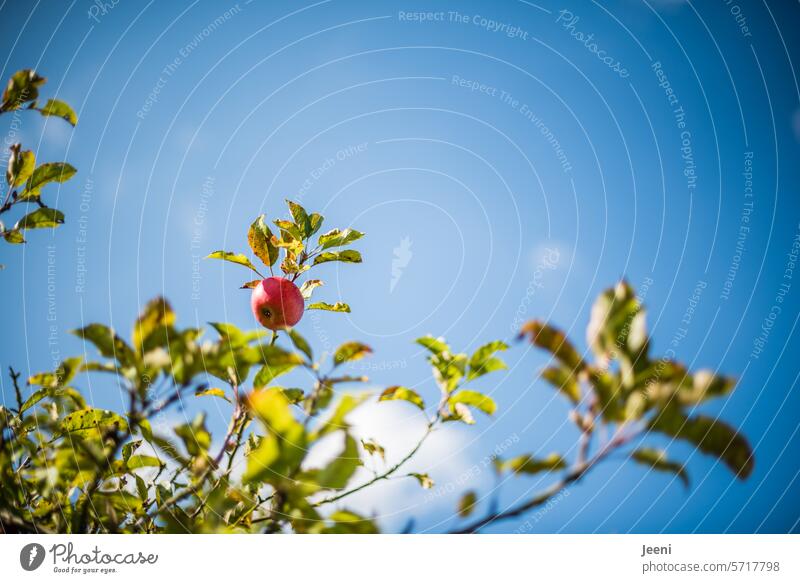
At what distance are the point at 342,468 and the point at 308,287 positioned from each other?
57 centimetres

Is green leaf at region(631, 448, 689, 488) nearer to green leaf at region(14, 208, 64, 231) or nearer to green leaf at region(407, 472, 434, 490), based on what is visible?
green leaf at region(407, 472, 434, 490)

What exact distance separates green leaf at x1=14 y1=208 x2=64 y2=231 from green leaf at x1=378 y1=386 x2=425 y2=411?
2.88 ft

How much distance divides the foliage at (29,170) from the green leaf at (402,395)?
2.88 ft

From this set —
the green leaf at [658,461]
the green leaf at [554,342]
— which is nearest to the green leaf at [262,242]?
the green leaf at [554,342]

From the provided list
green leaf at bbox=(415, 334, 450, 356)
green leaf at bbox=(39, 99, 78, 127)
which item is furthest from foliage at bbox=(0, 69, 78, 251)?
green leaf at bbox=(415, 334, 450, 356)

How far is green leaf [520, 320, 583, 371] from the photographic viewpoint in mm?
645

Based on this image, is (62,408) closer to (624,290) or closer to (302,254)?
(302,254)

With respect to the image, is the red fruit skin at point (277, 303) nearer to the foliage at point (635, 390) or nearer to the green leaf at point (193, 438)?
the green leaf at point (193, 438)

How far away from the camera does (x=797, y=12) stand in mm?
1588

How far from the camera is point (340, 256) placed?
1.13 meters

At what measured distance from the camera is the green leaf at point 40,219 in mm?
1091

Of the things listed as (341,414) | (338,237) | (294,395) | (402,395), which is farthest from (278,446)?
(338,237)
